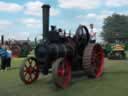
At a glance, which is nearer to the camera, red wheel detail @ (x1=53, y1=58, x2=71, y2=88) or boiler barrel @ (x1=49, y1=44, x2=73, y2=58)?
red wheel detail @ (x1=53, y1=58, x2=71, y2=88)

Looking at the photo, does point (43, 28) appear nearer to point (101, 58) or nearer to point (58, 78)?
point (58, 78)

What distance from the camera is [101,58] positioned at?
46.3 feet

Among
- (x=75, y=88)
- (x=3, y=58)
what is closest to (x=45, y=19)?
(x=75, y=88)

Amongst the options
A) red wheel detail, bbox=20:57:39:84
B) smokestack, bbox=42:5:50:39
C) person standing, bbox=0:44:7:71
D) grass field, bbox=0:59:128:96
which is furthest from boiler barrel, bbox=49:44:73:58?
person standing, bbox=0:44:7:71

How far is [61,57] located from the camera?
476 inches

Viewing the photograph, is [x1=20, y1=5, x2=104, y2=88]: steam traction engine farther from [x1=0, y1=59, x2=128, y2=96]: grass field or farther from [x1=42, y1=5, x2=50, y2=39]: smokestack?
[x1=0, y1=59, x2=128, y2=96]: grass field

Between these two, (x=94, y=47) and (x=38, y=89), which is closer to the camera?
(x=38, y=89)

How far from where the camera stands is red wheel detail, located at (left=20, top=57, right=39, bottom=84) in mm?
12008

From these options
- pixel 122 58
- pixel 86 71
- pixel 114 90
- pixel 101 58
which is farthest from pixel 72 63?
→ pixel 122 58

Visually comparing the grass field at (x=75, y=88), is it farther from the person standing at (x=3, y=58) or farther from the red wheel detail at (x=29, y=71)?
the person standing at (x=3, y=58)

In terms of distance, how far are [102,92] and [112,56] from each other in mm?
16703

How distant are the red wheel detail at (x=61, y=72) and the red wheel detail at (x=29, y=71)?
1.22 m

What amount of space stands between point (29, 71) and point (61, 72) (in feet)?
4.95

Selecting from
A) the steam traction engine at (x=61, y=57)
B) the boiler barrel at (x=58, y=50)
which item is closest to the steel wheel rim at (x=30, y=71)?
the steam traction engine at (x=61, y=57)
